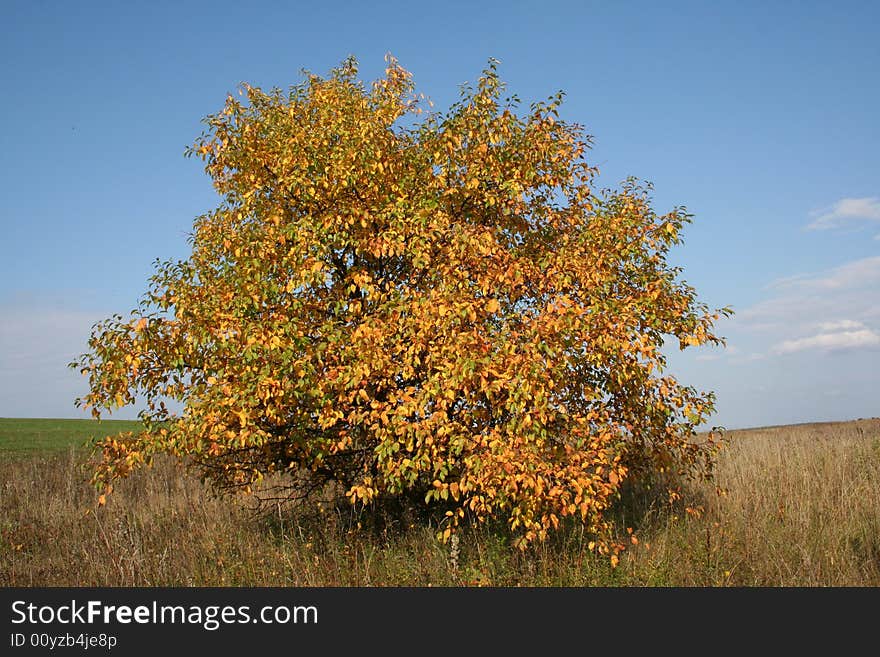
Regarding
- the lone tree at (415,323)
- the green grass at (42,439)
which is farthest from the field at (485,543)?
the green grass at (42,439)

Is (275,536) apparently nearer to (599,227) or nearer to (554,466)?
(554,466)

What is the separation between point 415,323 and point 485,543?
344 cm

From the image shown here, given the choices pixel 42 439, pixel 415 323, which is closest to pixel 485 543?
pixel 415 323

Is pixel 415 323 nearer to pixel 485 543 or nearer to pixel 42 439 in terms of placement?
pixel 485 543

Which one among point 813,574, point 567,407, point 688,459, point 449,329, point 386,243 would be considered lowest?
point 813,574

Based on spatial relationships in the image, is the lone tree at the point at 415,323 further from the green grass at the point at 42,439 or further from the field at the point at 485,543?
the green grass at the point at 42,439

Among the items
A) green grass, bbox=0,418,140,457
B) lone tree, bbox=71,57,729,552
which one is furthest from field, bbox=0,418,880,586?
green grass, bbox=0,418,140,457

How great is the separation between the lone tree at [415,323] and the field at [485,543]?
0.79 metres

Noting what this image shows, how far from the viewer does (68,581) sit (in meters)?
8.96

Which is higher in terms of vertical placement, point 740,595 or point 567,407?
point 567,407

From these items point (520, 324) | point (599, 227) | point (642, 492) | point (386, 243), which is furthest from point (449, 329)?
point (642, 492)

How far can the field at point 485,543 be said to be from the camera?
815 cm

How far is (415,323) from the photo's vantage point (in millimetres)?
7414

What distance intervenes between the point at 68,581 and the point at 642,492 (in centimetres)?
983
